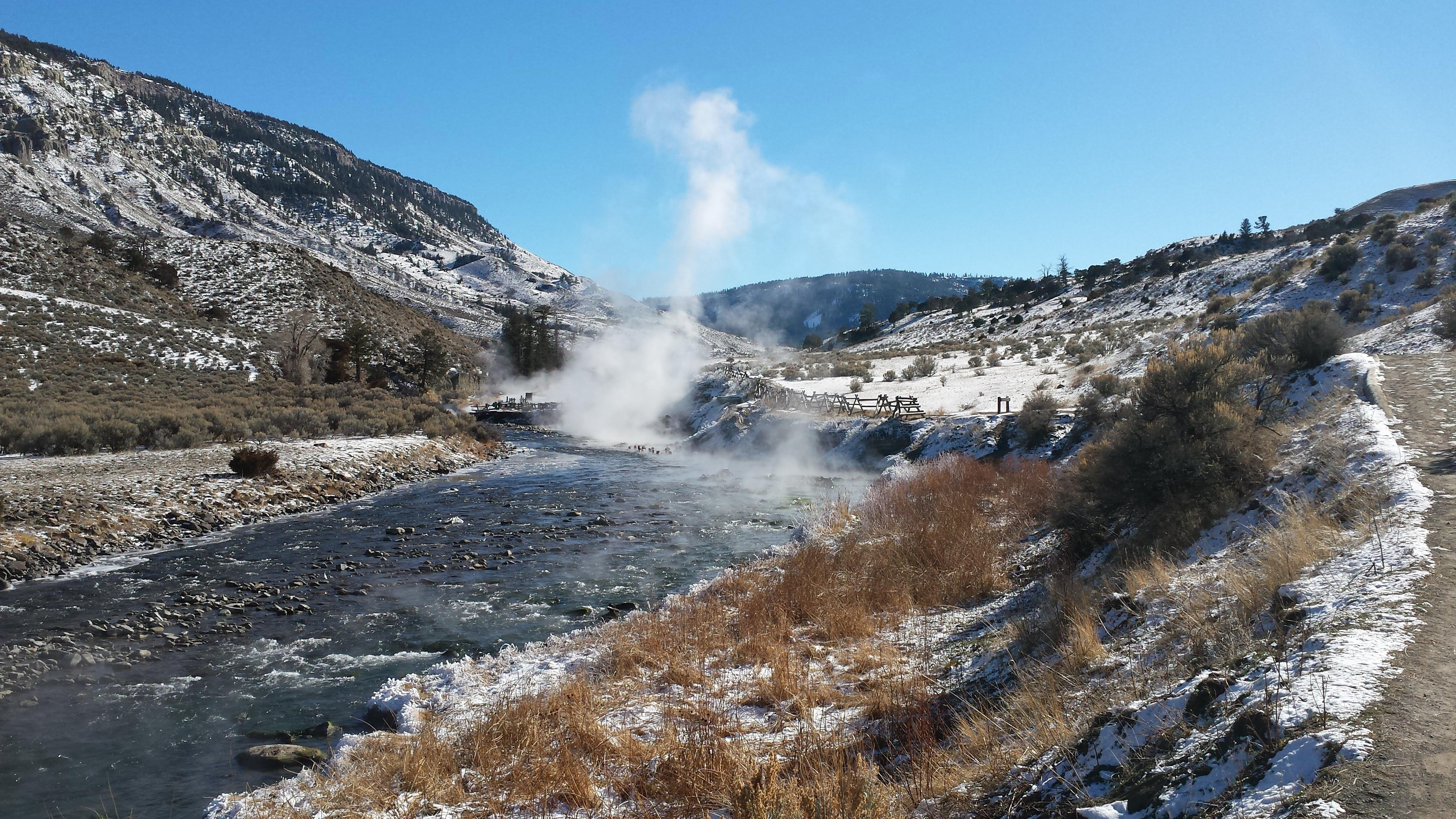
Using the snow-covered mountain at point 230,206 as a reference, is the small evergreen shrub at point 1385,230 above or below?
below

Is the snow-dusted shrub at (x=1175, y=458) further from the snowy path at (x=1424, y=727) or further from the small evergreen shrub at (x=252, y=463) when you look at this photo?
the small evergreen shrub at (x=252, y=463)

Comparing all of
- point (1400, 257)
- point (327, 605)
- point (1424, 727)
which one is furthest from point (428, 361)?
point (1424, 727)

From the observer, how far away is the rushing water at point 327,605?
23.1 ft

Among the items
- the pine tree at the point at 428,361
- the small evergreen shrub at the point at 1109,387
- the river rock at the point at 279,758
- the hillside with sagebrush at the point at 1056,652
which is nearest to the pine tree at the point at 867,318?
the pine tree at the point at 428,361

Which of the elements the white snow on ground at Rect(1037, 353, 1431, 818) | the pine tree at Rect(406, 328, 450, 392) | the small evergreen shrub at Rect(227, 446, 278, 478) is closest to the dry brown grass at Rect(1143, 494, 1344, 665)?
the white snow on ground at Rect(1037, 353, 1431, 818)

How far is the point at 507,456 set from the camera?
33969mm

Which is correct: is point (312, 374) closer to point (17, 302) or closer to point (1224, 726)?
point (17, 302)

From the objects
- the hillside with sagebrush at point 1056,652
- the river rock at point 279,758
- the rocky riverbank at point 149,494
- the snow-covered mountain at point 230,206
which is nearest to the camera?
the hillside with sagebrush at point 1056,652

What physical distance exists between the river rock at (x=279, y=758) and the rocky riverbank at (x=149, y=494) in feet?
30.7

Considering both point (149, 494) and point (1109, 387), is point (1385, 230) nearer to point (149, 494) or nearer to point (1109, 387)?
point (1109, 387)

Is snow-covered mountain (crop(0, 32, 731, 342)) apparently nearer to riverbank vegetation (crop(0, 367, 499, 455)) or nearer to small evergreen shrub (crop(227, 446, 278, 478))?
riverbank vegetation (crop(0, 367, 499, 455))

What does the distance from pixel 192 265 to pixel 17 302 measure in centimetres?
2434

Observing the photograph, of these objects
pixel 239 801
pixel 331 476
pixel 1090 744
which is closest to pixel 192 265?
pixel 331 476

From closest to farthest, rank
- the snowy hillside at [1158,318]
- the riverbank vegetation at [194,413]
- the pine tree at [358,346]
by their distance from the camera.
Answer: the riverbank vegetation at [194,413] → the snowy hillside at [1158,318] → the pine tree at [358,346]
